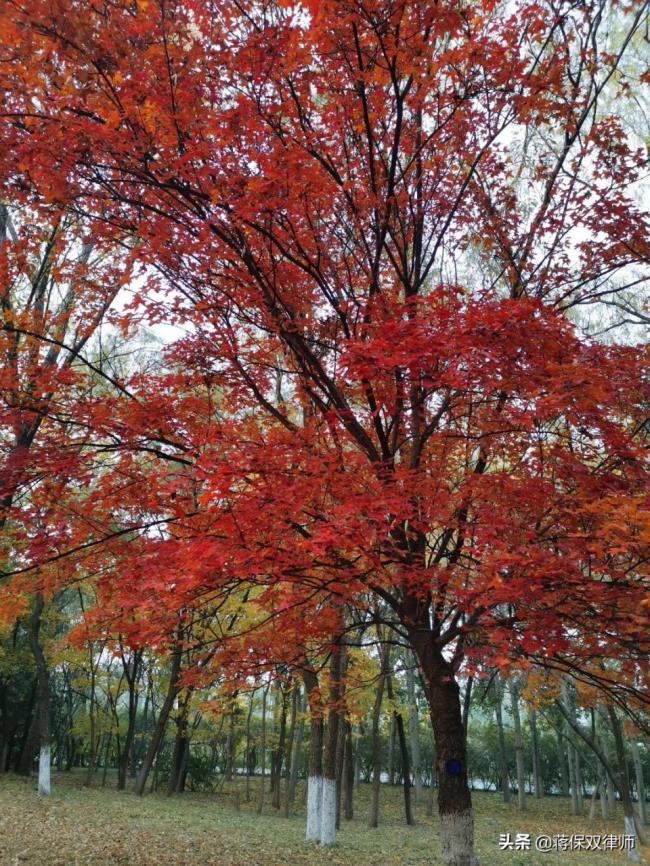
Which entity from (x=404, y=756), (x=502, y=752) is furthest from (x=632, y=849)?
(x=502, y=752)

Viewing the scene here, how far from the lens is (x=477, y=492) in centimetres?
462

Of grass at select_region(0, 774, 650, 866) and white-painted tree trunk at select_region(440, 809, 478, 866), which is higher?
white-painted tree trunk at select_region(440, 809, 478, 866)

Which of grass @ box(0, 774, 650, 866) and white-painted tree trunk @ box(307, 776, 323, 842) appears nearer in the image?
grass @ box(0, 774, 650, 866)

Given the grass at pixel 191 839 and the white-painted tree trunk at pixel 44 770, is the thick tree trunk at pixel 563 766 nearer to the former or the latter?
the grass at pixel 191 839

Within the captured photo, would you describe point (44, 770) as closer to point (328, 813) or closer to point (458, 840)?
point (328, 813)

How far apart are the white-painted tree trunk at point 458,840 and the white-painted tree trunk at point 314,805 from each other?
6.63 metres

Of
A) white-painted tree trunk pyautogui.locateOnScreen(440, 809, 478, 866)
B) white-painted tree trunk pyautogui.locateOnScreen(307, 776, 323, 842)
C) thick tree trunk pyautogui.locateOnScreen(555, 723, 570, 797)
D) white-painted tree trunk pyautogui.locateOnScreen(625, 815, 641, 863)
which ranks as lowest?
thick tree trunk pyautogui.locateOnScreen(555, 723, 570, 797)

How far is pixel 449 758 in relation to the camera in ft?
17.8

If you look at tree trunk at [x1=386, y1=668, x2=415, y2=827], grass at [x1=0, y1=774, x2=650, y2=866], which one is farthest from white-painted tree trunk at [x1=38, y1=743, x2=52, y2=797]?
tree trunk at [x1=386, y1=668, x2=415, y2=827]

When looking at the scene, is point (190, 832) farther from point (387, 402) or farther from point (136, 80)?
point (136, 80)

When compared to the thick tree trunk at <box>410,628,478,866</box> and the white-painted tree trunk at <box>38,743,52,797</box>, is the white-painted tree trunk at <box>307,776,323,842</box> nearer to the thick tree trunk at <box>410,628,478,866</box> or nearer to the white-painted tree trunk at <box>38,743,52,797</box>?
the thick tree trunk at <box>410,628,478,866</box>

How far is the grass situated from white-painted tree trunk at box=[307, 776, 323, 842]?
12.1 inches

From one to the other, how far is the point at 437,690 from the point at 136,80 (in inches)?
224

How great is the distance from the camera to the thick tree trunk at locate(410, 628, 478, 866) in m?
5.12
